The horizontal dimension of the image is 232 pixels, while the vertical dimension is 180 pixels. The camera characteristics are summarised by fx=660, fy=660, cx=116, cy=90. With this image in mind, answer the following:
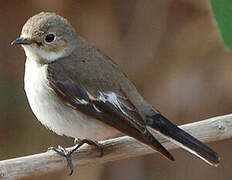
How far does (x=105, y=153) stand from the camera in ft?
15.1

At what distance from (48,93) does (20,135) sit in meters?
3.10

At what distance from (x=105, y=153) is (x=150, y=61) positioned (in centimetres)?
301

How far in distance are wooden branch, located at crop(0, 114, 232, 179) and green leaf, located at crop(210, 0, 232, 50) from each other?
3.95 ft

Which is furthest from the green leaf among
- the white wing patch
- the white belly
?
the white belly

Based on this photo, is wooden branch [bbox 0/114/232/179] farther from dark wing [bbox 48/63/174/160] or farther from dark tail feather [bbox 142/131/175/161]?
dark tail feather [bbox 142/131/175/161]

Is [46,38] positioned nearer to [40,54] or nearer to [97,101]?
[40,54]

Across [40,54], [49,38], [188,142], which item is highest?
[49,38]

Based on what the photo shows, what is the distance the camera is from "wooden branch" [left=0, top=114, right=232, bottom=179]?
4090mm

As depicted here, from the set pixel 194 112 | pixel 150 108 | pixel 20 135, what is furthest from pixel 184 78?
pixel 150 108

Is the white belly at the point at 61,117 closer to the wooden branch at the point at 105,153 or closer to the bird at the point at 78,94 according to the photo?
the bird at the point at 78,94

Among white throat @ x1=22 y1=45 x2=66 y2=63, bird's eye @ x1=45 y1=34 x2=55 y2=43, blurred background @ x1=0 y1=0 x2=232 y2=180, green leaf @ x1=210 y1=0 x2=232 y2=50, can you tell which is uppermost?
green leaf @ x1=210 y1=0 x2=232 y2=50

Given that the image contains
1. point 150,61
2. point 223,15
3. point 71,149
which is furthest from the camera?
point 150,61

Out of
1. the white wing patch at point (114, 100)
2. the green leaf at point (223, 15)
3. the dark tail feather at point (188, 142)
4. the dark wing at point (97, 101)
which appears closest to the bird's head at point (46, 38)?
the dark wing at point (97, 101)

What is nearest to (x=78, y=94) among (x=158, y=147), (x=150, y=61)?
(x=158, y=147)
